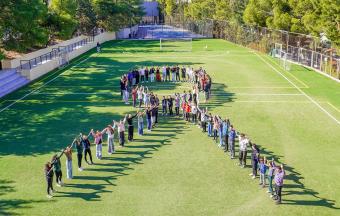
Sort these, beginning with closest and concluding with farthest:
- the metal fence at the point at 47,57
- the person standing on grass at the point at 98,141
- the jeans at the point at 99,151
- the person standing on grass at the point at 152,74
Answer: the person standing on grass at the point at 98,141 → the jeans at the point at 99,151 → the person standing on grass at the point at 152,74 → the metal fence at the point at 47,57

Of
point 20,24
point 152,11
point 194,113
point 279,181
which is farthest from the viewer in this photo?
point 152,11

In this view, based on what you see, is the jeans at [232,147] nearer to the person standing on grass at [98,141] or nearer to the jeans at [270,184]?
the jeans at [270,184]

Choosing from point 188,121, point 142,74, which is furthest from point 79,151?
point 142,74

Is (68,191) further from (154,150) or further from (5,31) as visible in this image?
(5,31)

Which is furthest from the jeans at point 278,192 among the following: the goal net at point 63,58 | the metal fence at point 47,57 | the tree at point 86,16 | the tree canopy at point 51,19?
the tree at point 86,16

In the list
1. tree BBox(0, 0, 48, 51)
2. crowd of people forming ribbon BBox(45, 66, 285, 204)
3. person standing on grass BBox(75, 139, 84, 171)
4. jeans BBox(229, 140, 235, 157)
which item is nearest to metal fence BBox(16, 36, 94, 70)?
tree BBox(0, 0, 48, 51)

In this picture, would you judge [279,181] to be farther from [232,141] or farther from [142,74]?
[142,74]

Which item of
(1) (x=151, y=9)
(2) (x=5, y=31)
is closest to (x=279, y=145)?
(2) (x=5, y=31)
